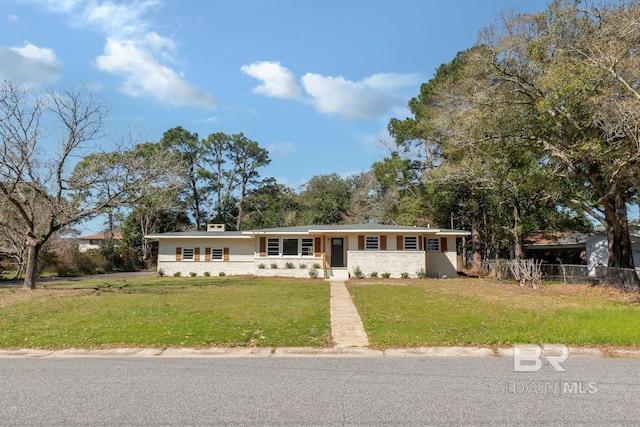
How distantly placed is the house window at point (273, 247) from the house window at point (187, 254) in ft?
17.5

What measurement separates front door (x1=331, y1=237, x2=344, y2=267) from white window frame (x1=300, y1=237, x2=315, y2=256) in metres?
1.22

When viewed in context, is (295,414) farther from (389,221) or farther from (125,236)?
(125,236)

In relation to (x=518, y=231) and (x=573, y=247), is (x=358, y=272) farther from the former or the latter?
(x=573, y=247)

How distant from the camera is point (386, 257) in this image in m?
23.3

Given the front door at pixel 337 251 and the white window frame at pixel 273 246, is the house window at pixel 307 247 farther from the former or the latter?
the white window frame at pixel 273 246

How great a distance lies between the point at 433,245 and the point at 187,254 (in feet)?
50.5

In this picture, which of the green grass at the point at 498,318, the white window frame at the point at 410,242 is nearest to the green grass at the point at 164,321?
the green grass at the point at 498,318

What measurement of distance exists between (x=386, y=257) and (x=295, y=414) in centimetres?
1970

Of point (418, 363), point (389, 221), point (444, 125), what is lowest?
point (418, 363)

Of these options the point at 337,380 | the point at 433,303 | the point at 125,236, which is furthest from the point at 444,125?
the point at 125,236

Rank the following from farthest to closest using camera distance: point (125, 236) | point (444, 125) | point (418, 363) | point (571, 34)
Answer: point (125, 236), point (444, 125), point (571, 34), point (418, 363)

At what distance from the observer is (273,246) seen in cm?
2489

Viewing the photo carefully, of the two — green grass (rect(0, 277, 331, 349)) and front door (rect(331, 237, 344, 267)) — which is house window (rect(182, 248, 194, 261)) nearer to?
front door (rect(331, 237, 344, 267))

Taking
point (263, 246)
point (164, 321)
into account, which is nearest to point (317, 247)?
point (263, 246)
